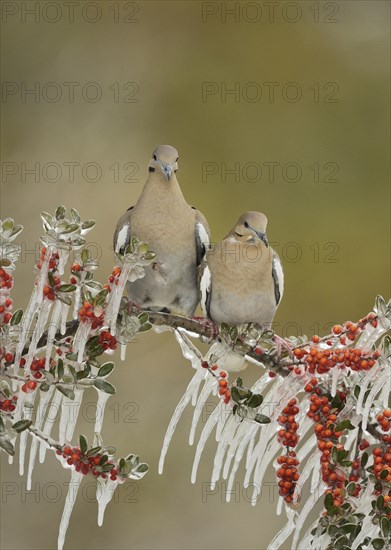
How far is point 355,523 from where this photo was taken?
1.26 meters

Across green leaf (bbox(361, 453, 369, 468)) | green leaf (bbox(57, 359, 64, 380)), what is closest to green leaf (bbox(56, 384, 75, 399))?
green leaf (bbox(57, 359, 64, 380))

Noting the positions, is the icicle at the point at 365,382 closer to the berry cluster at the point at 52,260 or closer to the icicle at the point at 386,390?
the icicle at the point at 386,390

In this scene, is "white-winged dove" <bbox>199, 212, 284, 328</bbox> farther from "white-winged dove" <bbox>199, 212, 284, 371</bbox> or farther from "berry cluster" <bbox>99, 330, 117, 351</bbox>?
"berry cluster" <bbox>99, 330, 117, 351</bbox>

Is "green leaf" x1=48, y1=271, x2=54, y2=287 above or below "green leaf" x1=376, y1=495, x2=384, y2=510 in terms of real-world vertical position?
above

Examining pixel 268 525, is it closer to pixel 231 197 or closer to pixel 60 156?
pixel 231 197

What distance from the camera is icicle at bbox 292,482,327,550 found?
130 cm

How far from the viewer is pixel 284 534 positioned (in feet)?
4.28

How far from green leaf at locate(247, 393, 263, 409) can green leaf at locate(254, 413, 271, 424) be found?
14mm

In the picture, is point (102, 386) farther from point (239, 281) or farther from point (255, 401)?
point (239, 281)

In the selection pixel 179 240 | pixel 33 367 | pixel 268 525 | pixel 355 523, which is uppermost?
pixel 179 240

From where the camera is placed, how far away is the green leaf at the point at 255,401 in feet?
4.20

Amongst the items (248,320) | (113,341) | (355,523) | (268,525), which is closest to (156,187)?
(248,320)

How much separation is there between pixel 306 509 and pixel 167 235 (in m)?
0.66

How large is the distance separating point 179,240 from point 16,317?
2.03ft
